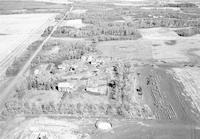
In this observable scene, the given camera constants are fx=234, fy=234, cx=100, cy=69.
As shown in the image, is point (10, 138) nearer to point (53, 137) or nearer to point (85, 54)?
point (53, 137)

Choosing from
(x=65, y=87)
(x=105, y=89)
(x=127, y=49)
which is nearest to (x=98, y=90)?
(x=105, y=89)

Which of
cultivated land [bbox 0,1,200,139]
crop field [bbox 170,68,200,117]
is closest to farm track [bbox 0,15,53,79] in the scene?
cultivated land [bbox 0,1,200,139]

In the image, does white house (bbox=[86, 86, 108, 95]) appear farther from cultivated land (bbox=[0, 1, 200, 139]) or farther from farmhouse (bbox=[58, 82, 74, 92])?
farmhouse (bbox=[58, 82, 74, 92])

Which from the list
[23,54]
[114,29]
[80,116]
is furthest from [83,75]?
[114,29]

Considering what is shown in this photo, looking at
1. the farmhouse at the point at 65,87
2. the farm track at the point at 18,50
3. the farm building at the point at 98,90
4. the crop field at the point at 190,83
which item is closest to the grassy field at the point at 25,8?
the farm track at the point at 18,50

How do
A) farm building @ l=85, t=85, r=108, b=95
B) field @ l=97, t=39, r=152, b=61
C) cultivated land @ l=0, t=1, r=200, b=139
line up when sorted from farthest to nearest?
field @ l=97, t=39, r=152, b=61
farm building @ l=85, t=85, r=108, b=95
cultivated land @ l=0, t=1, r=200, b=139

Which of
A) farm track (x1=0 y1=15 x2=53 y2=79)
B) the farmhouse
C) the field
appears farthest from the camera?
the field

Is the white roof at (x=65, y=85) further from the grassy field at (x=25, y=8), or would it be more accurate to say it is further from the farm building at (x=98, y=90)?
the grassy field at (x=25, y=8)

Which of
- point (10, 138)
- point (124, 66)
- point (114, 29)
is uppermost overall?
point (114, 29)

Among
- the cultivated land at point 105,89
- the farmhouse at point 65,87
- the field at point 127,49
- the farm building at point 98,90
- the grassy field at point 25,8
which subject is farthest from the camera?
the grassy field at point 25,8
